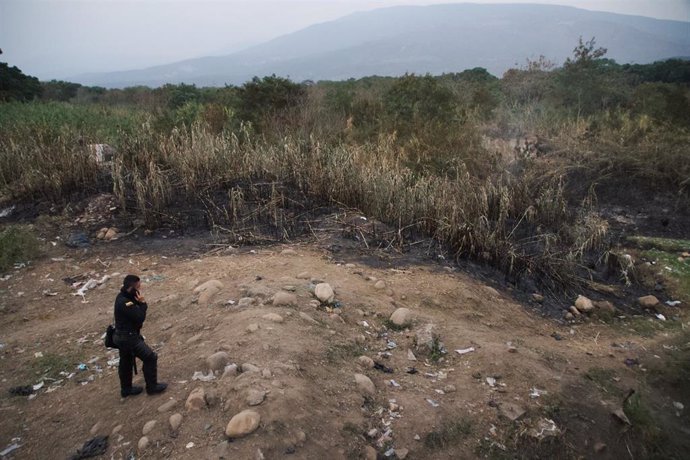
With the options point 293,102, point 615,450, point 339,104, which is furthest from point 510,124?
point 615,450

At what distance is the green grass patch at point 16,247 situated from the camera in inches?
197

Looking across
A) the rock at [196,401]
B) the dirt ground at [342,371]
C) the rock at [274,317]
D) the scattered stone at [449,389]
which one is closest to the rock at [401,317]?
the dirt ground at [342,371]

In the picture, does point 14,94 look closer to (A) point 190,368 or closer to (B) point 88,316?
(B) point 88,316

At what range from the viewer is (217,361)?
284 centimetres

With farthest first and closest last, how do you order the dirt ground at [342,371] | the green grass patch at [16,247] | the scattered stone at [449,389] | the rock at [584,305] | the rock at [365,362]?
the green grass patch at [16,247], the rock at [584,305], the rock at [365,362], the scattered stone at [449,389], the dirt ground at [342,371]

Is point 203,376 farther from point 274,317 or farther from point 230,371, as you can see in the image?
point 274,317

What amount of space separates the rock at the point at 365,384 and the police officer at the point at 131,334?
1187mm

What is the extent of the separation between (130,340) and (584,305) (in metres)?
4.17

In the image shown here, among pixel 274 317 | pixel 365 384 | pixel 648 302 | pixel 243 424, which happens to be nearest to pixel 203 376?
pixel 243 424

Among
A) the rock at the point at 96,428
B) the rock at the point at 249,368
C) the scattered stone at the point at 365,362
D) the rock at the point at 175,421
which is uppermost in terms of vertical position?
the rock at the point at 249,368

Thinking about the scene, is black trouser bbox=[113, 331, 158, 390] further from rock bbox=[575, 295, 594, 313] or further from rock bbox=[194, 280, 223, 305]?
rock bbox=[575, 295, 594, 313]

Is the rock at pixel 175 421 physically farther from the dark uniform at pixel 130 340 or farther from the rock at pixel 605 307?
the rock at pixel 605 307

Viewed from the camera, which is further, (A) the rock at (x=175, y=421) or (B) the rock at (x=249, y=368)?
(B) the rock at (x=249, y=368)

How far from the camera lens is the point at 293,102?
1176 centimetres
